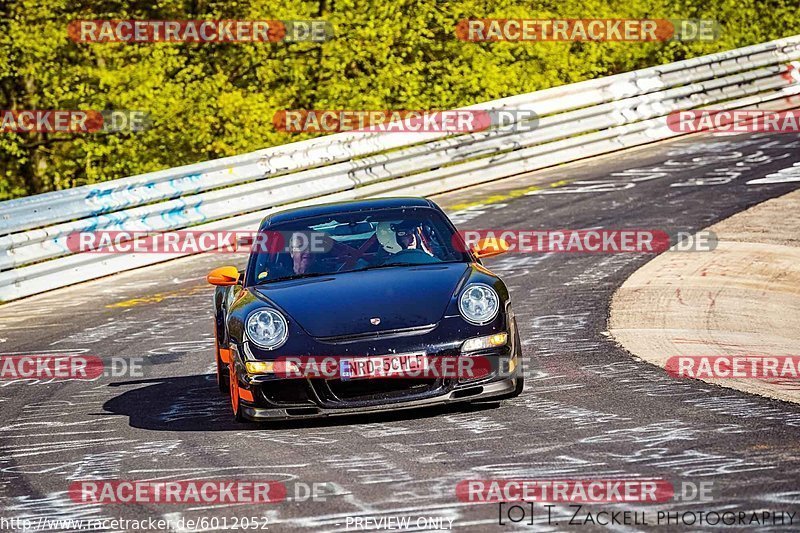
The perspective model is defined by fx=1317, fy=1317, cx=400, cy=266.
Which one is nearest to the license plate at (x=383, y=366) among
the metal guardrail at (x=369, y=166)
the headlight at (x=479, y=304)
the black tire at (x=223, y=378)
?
the headlight at (x=479, y=304)

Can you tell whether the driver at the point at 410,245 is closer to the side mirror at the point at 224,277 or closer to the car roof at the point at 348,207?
the car roof at the point at 348,207

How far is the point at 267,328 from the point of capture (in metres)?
7.62

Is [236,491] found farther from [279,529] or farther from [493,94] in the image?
[493,94]

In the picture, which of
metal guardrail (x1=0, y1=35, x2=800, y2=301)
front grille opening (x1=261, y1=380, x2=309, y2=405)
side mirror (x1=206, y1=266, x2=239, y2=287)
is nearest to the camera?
front grille opening (x1=261, y1=380, x2=309, y2=405)

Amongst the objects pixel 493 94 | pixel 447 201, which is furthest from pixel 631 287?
pixel 493 94

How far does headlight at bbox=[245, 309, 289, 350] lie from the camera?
7531 millimetres

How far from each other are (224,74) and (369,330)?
16491 mm

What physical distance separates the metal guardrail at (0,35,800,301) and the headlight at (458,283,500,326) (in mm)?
8533

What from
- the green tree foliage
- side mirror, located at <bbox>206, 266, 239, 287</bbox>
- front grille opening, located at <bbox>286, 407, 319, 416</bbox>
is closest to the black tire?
side mirror, located at <bbox>206, 266, 239, 287</bbox>

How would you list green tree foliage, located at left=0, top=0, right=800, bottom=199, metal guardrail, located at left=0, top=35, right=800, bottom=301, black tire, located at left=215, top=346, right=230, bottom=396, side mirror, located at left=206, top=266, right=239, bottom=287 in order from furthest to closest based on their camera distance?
1. green tree foliage, located at left=0, top=0, right=800, bottom=199
2. metal guardrail, located at left=0, top=35, right=800, bottom=301
3. black tire, located at left=215, top=346, right=230, bottom=396
4. side mirror, located at left=206, top=266, right=239, bottom=287

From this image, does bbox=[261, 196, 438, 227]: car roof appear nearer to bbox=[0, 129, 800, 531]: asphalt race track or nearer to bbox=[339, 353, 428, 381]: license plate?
bbox=[0, 129, 800, 531]: asphalt race track

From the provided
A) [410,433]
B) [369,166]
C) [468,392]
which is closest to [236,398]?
[410,433]

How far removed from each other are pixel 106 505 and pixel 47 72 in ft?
56.1

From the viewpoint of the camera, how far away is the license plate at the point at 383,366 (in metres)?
7.27
